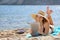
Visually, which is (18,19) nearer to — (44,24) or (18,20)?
(18,20)

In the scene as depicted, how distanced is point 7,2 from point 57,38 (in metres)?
27.2

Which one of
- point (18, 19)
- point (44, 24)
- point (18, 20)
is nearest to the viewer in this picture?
point (44, 24)

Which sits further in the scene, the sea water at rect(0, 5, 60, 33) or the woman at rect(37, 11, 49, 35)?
the sea water at rect(0, 5, 60, 33)

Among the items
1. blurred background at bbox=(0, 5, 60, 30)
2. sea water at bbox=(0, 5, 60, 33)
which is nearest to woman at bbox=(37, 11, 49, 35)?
sea water at bbox=(0, 5, 60, 33)

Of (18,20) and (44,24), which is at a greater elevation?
(18,20)

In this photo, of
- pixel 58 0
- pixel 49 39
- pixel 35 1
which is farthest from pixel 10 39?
pixel 35 1

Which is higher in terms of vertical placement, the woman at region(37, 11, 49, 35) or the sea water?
the sea water

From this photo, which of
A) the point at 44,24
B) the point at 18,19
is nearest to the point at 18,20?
A: the point at 18,19

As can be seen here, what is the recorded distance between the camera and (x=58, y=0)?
31078mm

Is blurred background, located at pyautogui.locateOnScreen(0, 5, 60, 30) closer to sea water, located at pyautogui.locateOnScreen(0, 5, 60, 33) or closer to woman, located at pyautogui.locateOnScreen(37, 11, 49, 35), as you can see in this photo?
sea water, located at pyautogui.locateOnScreen(0, 5, 60, 33)

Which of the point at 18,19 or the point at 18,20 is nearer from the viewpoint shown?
the point at 18,20

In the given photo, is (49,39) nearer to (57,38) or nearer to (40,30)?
(57,38)

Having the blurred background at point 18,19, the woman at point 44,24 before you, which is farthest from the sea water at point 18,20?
the woman at point 44,24

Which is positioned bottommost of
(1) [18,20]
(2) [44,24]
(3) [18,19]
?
(2) [44,24]
